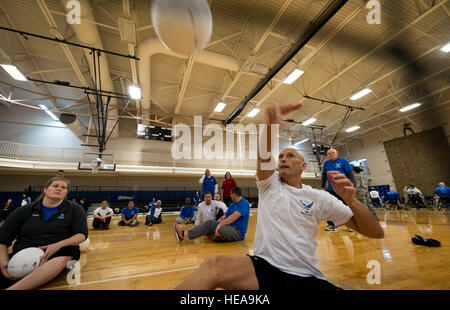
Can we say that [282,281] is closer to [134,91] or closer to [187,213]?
[187,213]

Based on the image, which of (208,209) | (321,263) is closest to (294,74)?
(208,209)

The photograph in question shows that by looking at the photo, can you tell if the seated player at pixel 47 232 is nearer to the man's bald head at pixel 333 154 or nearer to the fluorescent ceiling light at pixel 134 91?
the man's bald head at pixel 333 154

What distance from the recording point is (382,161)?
50.4 ft

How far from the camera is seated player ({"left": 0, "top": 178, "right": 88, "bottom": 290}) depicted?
1.75 meters

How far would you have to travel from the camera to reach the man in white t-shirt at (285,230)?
0.97m

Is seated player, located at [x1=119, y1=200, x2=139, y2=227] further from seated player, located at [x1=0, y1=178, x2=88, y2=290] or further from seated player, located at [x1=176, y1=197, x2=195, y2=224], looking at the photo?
seated player, located at [x1=0, y1=178, x2=88, y2=290]

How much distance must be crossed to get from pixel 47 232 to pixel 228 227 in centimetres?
255

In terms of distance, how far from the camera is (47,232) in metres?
1.96

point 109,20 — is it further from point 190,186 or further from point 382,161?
point 382,161

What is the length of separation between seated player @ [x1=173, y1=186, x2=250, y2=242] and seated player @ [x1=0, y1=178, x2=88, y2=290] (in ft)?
5.64

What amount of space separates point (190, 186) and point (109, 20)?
11884mm

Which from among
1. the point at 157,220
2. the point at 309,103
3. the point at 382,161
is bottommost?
the point at 157,220
